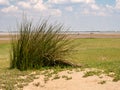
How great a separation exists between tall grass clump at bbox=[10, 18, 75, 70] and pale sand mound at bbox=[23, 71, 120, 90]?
7.37ft

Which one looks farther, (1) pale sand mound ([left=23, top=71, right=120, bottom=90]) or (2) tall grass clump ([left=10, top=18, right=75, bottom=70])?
(2) tall grass clump ([left=10, top=18, right=75, bottom=70])

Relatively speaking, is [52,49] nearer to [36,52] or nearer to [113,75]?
[36,52]

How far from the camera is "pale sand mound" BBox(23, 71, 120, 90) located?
8.66 metres

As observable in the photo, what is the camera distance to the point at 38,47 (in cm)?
1210

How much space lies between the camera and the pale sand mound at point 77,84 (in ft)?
28.4

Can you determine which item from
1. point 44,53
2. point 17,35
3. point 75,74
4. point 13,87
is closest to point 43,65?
point 44,53

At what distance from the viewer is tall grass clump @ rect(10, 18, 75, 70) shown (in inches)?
473

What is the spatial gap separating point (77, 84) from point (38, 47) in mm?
3417

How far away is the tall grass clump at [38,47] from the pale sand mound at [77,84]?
88.5 inches

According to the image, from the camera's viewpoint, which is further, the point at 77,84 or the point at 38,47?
the point at 38,47

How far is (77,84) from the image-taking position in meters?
9.05

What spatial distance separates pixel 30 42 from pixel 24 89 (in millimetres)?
3316

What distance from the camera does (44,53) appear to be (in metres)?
12.2

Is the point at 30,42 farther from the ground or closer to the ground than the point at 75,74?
farther from the ground
